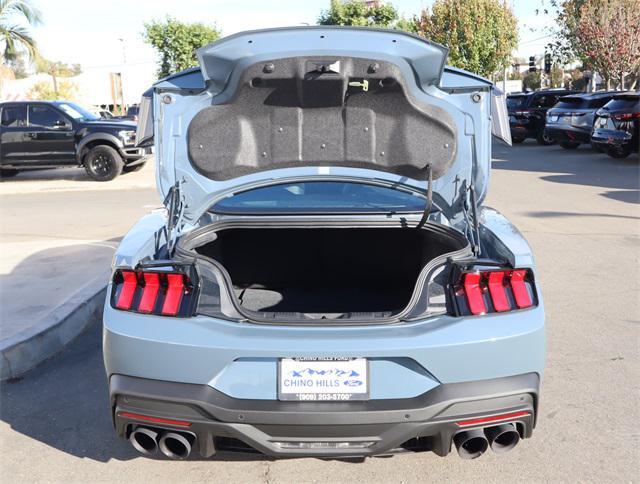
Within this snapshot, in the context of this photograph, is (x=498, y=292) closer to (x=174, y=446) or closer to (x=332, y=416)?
(x=332, y=416)

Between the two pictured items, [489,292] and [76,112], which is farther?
[76,112]

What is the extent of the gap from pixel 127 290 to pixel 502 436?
172 centimetres

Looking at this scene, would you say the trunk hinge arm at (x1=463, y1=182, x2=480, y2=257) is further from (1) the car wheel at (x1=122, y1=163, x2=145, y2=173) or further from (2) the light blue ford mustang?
(1) the car wheel at (x1=122, y1=163, x2=145, y2=173)

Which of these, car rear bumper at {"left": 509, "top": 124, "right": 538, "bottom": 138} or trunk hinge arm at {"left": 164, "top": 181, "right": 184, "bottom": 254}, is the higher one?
trunk hinge arm at {"left": 164, "top": 181, "right": 184, "bottom": 254}

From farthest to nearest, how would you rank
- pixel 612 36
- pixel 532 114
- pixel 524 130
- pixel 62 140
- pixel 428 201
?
pixel 612 36 → pixel 524 130 → pixel 532 114 → pixel 62 140 → pixel 428 201

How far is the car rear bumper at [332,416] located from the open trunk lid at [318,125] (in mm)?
1183

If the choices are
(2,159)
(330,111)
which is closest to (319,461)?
(330,111)

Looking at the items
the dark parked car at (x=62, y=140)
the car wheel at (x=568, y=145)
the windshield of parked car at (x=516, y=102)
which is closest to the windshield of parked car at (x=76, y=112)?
the dark parked car at (x=62, y=140)

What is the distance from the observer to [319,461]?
344 centimetres

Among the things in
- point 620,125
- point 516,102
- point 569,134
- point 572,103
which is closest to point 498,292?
point 620,125

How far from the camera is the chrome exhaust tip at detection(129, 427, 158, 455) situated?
9.48 ft

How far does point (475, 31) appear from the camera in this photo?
126 feet

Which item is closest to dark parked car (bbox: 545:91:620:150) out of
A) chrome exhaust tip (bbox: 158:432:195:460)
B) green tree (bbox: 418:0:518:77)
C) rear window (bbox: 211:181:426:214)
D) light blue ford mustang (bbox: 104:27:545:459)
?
rear window (bbox: 211:181:426:214)

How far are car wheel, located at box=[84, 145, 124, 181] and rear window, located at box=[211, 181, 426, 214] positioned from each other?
39.9 feet
